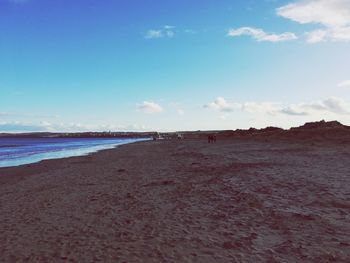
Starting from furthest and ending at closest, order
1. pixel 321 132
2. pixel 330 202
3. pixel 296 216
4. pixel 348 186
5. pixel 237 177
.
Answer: pixel 321 132
pixel 237 177
pixel 348 186
pixel 330 202
pixel 296 216

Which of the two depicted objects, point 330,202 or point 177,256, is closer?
point 177,256

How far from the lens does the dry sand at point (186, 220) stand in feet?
24.4

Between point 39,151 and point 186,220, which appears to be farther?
point 39,151

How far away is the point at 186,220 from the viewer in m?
10.1

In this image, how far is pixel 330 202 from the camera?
11047 millimetres

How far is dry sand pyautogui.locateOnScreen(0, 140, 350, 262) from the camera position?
7449mm

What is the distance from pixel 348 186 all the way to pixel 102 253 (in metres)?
9.61

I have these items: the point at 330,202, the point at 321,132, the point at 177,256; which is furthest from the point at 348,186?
the point at 321,132

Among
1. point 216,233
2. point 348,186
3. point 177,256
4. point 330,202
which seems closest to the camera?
point 177,256

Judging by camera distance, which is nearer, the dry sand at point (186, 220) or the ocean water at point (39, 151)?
the dry sand at point (186, 220)

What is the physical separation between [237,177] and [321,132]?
121 ft

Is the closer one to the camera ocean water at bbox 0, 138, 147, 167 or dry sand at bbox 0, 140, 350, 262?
dry sand at bbox 0, 140, 350, 262

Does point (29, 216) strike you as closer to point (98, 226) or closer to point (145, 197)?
point (98, 226)

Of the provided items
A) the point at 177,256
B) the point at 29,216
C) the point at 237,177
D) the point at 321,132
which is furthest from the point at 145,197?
the point at 321,132
